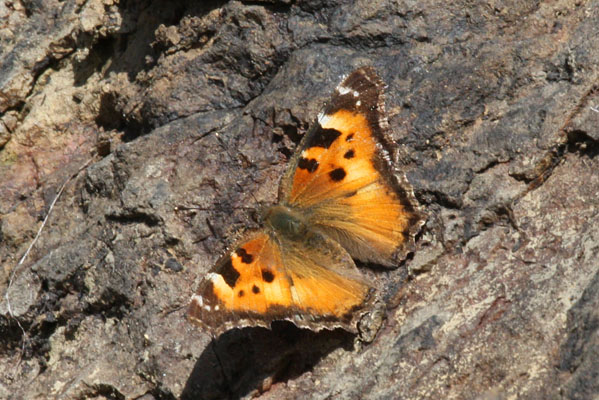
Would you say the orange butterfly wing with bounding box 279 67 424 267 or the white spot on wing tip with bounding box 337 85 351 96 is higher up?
the white spot on wing tip with bounding box 337 85 351 96

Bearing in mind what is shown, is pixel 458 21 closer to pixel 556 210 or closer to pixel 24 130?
pixel 556 210

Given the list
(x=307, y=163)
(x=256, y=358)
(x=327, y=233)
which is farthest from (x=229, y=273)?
(x=307, y=163)

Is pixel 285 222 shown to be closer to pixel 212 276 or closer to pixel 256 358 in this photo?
pixel 212 276

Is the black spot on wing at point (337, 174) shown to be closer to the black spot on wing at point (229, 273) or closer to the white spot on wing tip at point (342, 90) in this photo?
the white spot on wing tip at point (342, 90)

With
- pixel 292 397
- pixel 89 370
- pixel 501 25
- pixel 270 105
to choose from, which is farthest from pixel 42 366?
pixel 501 25

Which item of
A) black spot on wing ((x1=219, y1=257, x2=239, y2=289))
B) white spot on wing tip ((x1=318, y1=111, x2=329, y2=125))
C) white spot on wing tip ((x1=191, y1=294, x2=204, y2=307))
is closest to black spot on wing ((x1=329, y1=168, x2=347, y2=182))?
white spot on wing tip ((x1=318, y1=111, x2=329, y2=125))

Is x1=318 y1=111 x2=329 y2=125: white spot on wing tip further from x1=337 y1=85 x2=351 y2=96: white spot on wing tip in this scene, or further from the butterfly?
x1=337 y1=85 x2=351 y2=96: white spot on wing tip

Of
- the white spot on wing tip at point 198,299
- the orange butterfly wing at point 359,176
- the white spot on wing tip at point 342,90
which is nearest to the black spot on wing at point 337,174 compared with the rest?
the orange butterfly wing at point 359,176
